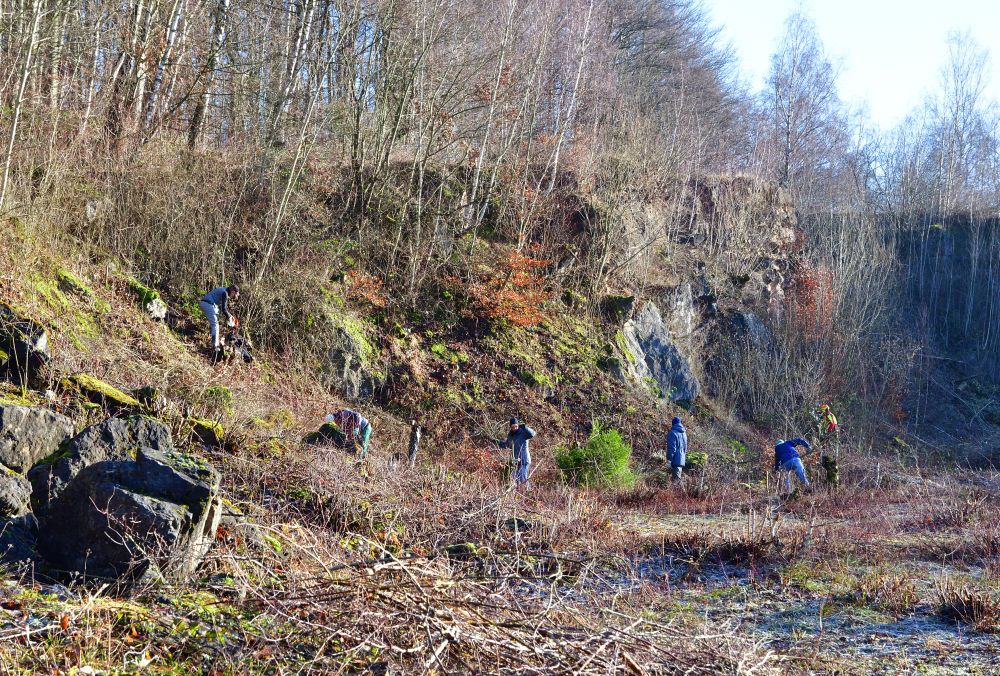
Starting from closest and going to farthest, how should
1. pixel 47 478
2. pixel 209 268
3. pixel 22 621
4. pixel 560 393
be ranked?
pixel 22 621, pixel 47 478, pixel 209 268, pixel 560 393

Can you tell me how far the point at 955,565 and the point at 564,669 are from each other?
260 inches

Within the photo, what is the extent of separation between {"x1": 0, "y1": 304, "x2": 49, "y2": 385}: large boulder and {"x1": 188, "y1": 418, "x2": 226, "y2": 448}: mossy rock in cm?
194

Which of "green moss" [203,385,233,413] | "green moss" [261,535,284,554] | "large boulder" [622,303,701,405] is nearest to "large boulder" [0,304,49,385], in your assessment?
"green moss" [203,385,233,413]

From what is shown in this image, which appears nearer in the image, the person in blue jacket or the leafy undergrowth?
the leafy undergrowth

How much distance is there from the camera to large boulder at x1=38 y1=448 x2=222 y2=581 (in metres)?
4.66

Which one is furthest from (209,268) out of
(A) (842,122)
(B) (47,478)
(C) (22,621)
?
(A) (842,122)

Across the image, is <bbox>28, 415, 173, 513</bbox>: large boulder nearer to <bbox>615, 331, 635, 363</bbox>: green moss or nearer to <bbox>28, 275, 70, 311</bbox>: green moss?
<bbox>28, 275, 70, 311</bbox>: green moss

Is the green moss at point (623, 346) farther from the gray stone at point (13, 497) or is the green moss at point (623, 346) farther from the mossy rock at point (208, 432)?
the gray stone at point (13, 497)

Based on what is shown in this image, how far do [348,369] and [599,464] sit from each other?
541cm

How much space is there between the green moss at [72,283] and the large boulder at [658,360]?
12.5 meters

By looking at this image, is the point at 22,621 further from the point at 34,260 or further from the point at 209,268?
the point at 209,268

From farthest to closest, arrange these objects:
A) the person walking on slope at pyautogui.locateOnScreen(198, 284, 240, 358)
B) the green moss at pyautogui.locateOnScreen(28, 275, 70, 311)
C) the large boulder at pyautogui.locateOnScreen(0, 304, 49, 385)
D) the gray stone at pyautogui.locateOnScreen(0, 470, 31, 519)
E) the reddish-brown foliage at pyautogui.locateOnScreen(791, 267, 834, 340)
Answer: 1. the reddish-brown foliage at pyautogui.locateOnScreen(791, 267, 834, 340)
2. the person walking on slope at pyautogui.locateOnScreen(198, 284, 240, 358)
3. the green moss at pyautogui.locateOnScreen(28, 275, 70, 311)
4. the large boulder at pyautogui.locateOnScreen(0, 304, 49, 385)
5. the gray stone at pyautogui.locateOnScreen(0, 470, 31, 519)

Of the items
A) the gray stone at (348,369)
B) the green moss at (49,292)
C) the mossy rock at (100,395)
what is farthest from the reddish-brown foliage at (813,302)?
the mossy rock at (100,395)

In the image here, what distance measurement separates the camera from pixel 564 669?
141 inches
